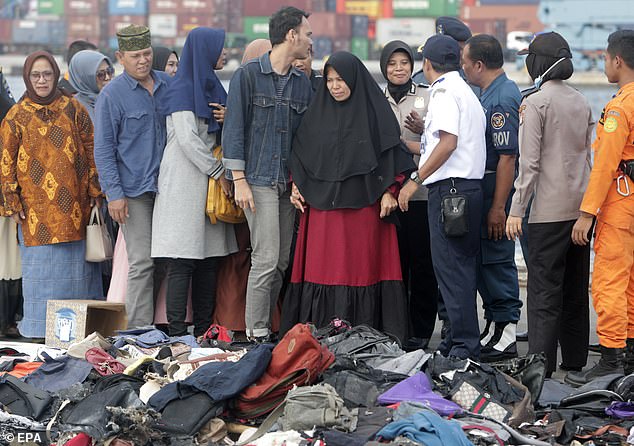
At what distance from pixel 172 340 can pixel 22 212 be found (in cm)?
165

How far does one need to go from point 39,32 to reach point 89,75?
77791mm

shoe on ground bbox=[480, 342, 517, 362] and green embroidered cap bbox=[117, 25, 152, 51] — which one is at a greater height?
green embroidered cap bbox=[117, 25, 152, 51]

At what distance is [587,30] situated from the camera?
2724 inches

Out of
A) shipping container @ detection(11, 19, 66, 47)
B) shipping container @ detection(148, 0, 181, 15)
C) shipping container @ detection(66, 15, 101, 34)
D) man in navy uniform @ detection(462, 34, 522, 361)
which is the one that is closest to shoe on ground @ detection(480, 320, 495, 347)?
man in navy uniform @ detection(462, 34, 522, 361)

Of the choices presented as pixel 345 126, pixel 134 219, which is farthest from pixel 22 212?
pixel 345 126

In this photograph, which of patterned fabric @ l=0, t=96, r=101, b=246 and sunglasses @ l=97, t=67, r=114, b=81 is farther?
sunglasses @ l=97, t=67, r=114, b=81

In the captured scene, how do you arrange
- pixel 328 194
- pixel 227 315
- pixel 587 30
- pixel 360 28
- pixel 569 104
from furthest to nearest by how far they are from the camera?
1. pixel 360 28
2. pixel 587 30
3. pixel 227 315
4. pixel 328 194
5. pixel 569 104

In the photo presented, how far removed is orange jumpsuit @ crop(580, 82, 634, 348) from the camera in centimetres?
491

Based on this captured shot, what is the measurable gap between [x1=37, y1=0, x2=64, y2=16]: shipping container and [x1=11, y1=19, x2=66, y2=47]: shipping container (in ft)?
8.44

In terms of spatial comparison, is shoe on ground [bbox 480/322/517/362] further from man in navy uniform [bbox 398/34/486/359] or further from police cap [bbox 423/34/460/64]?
police cap [bbox 423/34/460/64]

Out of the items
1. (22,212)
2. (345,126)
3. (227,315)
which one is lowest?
(227,315)

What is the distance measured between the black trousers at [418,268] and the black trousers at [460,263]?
0.53m

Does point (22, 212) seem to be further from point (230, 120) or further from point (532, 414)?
point (532, 414)

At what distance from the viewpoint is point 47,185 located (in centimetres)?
619
